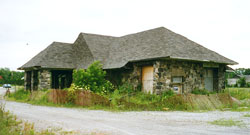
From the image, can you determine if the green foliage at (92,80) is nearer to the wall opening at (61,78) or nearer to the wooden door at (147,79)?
the wooden door at (147,79)

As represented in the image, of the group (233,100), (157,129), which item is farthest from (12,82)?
(157,129)

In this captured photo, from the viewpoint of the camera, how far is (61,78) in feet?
95.2

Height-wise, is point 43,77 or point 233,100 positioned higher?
point 43,77

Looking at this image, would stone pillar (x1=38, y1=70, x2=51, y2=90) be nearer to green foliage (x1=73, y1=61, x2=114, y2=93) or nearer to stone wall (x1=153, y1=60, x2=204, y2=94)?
green foliage (x1=73, y1=61, x2=114, y2=93)

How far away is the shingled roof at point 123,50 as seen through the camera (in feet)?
63.2

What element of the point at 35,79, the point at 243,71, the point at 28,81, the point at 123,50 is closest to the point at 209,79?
the point at 123,50

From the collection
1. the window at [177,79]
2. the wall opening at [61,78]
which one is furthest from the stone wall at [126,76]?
the wall opening at [61,78]

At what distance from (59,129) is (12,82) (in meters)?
71.7

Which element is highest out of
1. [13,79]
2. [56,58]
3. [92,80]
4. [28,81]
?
[56,58]

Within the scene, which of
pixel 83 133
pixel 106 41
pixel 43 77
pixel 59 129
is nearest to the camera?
pixel 83 133

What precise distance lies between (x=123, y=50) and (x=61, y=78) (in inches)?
362

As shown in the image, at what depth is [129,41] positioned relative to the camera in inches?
957

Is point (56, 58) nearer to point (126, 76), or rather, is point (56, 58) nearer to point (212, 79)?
point (126, 76)

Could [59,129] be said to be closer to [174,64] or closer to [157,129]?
[157,129]
